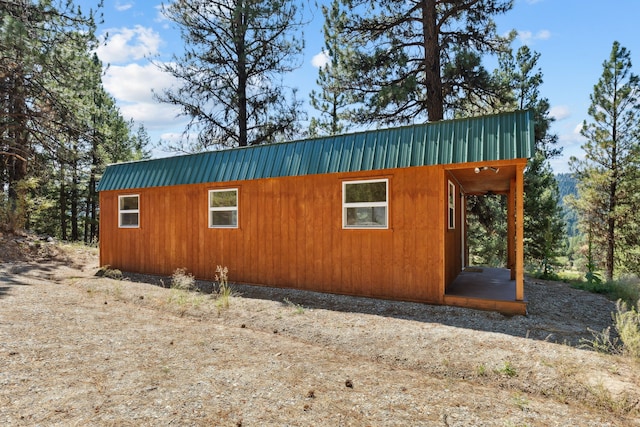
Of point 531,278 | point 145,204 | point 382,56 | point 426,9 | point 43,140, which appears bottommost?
point 531,278

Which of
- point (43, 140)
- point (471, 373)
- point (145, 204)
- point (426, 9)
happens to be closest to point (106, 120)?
point (43, 140)

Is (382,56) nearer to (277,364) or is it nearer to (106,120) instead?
(277,364)

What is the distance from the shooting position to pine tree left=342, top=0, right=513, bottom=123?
10898mm

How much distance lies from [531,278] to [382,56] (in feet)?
25.5

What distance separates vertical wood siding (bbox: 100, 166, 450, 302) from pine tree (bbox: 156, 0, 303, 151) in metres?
5.43

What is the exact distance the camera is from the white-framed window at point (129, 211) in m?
9.78

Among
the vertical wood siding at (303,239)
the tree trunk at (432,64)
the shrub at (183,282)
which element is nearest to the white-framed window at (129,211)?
the vertical wood siding at (303,239)

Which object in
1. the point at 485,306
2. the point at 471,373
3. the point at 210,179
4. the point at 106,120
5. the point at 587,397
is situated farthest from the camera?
the point at 106,120

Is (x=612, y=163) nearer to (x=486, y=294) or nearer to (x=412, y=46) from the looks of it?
(x=412, y=46)

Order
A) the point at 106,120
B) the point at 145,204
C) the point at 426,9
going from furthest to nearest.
→ the point at 106,120 < the point at 426,9 < the point at 145,204

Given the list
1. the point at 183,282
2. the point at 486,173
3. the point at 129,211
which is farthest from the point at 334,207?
the point at 129,211

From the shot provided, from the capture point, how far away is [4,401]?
2.78m

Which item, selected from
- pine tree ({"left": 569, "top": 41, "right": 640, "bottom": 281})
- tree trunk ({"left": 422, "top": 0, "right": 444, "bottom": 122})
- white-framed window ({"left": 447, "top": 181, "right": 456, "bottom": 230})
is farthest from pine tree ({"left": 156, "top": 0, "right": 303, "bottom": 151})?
pine tree ({"left": 569, "top": 41, "right": 640, "bottom": 281})

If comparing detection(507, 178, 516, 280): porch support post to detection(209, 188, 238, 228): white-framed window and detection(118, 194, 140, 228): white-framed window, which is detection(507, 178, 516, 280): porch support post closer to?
detection(209, 188, 238, 228): white-framed window
